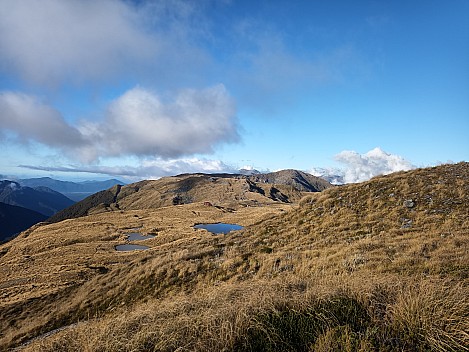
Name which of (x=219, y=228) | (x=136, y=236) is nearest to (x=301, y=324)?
(x=136, y=236)

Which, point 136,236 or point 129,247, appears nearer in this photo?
point 129,247

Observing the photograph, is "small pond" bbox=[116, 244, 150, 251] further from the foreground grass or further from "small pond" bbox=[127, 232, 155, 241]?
the foreground grass

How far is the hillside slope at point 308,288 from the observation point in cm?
472

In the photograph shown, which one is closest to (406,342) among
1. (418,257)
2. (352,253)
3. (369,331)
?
(369,331)

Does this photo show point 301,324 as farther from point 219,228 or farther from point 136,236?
point 219,228

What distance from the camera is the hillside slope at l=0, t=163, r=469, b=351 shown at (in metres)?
4.72

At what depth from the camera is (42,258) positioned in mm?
52656

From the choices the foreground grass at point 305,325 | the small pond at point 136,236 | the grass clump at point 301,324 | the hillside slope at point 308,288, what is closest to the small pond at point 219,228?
the small pond at point 136,236

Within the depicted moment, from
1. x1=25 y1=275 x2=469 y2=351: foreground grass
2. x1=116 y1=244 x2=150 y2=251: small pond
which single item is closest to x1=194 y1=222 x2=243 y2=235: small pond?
x1=116 y1=244 x2=150 y2=251: small pond

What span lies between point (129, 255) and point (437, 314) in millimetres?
50166

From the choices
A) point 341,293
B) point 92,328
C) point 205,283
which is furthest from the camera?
point 205,283

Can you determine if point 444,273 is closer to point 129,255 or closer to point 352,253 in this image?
point 352,253

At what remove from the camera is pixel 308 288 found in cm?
672

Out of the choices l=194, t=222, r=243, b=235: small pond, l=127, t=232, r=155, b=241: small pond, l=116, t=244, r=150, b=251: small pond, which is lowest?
l=116, t=244, r=150, b=251: small pond
